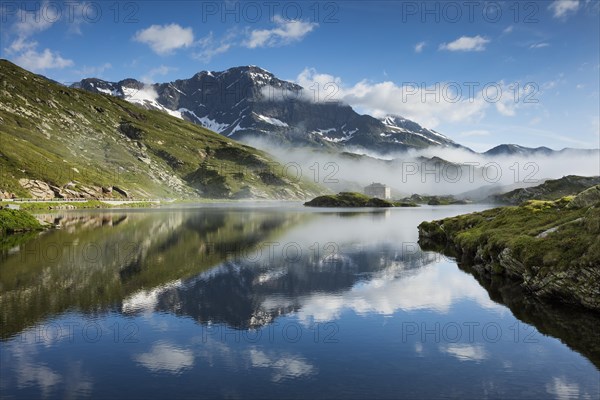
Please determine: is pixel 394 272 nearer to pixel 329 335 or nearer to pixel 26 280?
pixel 329 335

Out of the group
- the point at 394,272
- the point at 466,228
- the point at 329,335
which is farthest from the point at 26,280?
the point at 466,228

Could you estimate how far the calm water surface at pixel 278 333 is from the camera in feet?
64.3

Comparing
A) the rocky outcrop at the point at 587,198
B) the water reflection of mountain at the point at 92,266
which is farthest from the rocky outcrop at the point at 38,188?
the rocky outcrop at the point at 587,198

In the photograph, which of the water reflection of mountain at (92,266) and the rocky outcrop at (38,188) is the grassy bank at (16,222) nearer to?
the water reflection of mountain at (92,266)

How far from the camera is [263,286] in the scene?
135ft

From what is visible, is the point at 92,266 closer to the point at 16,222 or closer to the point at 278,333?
the point at 278,333

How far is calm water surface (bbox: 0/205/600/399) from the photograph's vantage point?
19.6m

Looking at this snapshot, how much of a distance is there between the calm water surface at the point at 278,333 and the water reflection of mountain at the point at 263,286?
0.80 ft

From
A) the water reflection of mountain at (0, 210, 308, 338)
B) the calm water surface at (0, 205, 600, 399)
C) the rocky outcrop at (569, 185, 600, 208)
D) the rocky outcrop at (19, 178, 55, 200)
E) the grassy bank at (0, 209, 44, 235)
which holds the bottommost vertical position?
the calm water surface at (0, 205, 600, 399)

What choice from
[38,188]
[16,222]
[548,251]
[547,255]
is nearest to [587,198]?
[548,251]

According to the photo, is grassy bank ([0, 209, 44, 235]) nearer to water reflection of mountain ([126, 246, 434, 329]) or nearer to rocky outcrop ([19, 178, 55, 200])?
water reflection of mountain ([126, 246, 434, 329])

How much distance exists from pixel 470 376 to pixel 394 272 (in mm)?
29210

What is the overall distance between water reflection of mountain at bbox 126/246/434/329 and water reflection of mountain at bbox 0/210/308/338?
381cm

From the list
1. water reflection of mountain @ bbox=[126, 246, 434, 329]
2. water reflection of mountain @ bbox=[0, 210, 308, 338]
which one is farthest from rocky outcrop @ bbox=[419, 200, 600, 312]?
water reflection of mountain @ bbox=[0, 210, 308, 338]
